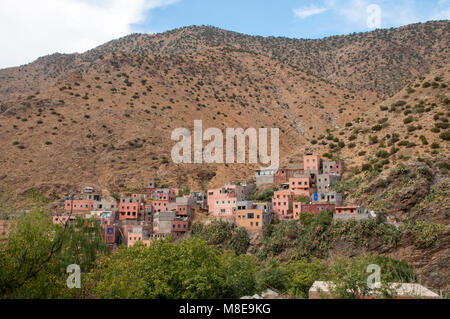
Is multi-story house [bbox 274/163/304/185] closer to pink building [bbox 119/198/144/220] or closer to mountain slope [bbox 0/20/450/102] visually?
pink building [bbox 119/198/144/220]

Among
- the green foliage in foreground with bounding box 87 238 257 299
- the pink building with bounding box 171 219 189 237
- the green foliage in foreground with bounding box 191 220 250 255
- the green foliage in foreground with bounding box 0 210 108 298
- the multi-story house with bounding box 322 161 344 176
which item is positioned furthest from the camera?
the multi-story house with bounding box 322 161 344 176

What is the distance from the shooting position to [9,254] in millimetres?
17094

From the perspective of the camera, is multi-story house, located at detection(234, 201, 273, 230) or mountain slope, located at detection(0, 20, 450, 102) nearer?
multi-story house, located at detection(234, 201, 273, 230)

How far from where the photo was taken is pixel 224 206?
49.3 metres

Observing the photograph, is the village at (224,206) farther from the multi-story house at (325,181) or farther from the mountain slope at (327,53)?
the mountain slope at (327,53)

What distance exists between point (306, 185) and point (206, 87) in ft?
157

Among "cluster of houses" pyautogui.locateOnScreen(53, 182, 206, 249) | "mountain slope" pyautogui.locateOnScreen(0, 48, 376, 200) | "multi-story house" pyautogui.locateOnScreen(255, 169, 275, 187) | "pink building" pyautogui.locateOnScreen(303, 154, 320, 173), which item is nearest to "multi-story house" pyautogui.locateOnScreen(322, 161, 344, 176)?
"pink building" pyautogui.locateOnScreen(303, 154, 320, 173)

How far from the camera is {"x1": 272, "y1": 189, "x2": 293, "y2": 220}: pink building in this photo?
46344 mm

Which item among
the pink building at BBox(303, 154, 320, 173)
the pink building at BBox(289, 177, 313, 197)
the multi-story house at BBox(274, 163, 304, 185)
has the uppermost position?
the pink building at BBox(303, 154, 320, 173)

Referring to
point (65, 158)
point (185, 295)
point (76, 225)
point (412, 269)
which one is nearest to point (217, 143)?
point (65, 158)

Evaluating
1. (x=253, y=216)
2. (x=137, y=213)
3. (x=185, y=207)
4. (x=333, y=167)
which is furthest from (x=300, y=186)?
(x=137, y=213)

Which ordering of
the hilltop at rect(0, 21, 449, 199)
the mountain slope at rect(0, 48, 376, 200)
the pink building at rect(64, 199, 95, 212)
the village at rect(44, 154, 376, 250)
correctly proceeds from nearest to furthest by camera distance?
the village at rect(44, 154, 376, 250) < the pink building at rect(64, 199, 95, 212) < the mountain slope at rect(0, 48, 376, 200) < the hilltop at rect(0, 21, 449, 199)

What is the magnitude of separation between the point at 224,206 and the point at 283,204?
5.83m

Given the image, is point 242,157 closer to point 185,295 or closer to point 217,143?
point 217,143
